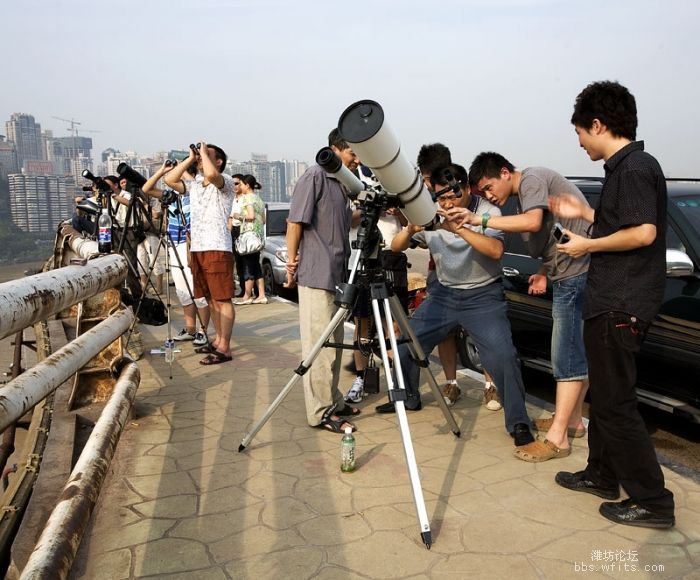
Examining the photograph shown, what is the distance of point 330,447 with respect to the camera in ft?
12.8

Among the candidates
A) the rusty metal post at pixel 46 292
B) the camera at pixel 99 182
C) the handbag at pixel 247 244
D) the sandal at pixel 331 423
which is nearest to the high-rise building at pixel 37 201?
the handbag at pixel 247 244

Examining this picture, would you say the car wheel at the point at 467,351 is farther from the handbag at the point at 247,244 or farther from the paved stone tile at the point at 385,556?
the handbag at the point at 247,244

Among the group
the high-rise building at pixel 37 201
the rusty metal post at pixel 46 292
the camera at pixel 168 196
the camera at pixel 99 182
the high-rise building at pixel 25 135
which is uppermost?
the high-rise building at pixel 25 135

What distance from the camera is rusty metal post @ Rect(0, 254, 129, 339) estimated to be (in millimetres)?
1764

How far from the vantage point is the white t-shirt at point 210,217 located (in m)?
5.93

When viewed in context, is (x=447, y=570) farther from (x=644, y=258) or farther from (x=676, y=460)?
(x=676, y=460)

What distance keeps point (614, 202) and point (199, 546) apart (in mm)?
2390

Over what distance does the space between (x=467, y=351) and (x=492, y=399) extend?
1193mm

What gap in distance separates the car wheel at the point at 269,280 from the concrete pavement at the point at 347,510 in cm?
719

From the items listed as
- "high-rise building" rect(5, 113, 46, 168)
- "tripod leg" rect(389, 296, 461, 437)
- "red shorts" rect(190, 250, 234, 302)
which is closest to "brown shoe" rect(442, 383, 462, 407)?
"tripod leg" rect(389, 296, 461, 437)

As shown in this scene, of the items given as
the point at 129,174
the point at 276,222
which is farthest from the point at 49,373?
the point at 276,222

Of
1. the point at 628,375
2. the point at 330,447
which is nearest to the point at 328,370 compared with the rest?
the point at 330,447

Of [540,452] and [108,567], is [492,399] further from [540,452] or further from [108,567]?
[108,567]

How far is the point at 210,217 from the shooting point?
5945 mm
